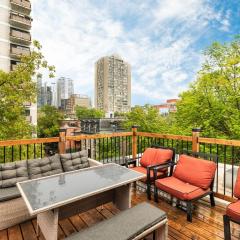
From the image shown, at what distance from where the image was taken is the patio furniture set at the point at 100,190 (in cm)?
171

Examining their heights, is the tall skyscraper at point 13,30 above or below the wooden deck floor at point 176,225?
above

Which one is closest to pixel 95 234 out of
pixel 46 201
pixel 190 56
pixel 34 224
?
pixel 46 201

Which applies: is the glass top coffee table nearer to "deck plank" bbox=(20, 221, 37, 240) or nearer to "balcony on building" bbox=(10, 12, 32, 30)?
"deck plank" bbox=(20, 221, 37, 240)

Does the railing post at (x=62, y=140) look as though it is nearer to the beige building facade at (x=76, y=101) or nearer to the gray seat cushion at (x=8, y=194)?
the gray seat cushion at (x=8, y=194)

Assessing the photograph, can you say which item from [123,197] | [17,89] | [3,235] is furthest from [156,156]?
[17,89]

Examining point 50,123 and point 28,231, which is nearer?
point 28,231

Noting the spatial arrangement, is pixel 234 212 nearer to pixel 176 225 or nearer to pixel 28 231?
pixel 176 225

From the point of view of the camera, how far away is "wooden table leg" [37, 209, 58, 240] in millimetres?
1854

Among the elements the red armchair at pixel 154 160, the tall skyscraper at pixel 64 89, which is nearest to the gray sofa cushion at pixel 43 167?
the red armchair at pixel 154 160

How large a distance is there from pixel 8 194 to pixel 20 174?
0.42 meters

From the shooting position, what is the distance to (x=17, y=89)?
861cm

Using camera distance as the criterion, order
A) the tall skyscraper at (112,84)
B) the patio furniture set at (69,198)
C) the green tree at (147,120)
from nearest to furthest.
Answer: the patio furniture set at (69,198) → the green tree at (147,120) → the tall skyscraper at (112,84)

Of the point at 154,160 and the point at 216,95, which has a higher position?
the point at 216,95

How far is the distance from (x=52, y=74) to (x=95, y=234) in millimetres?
7445
